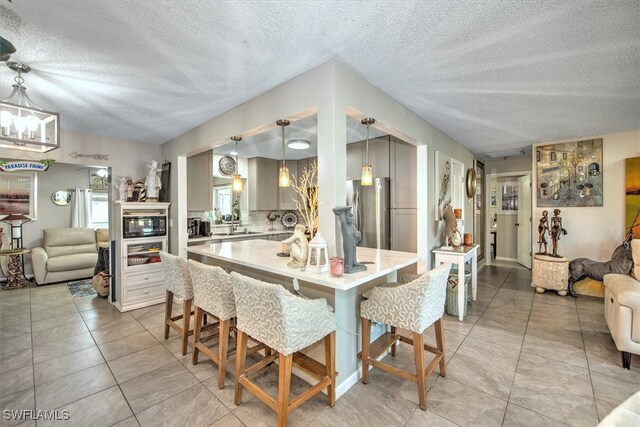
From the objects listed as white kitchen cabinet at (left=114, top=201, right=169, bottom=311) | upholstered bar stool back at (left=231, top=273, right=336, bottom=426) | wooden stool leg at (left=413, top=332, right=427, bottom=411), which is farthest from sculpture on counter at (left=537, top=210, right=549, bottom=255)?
white kitchen cabinet at (left=114, top=201, right=169, bottom=311)

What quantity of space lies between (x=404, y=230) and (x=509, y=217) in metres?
4.41

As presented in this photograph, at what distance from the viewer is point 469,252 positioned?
11.3ft

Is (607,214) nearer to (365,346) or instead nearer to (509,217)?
(509,217)

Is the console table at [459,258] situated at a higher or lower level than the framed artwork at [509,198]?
lower

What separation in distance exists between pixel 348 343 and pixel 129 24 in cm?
→ 253

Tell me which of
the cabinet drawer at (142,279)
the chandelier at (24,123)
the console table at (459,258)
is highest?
the chandelier at (24,123)

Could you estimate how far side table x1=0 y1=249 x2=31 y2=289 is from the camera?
473cm

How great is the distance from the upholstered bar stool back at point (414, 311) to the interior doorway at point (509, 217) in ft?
17.0

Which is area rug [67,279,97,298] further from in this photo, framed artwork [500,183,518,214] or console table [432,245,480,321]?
framed artwork [500,183,518,214]

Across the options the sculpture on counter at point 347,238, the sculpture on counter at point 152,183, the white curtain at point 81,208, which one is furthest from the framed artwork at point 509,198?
the white curtain at point 81,208

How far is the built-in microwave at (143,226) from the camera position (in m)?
3.65

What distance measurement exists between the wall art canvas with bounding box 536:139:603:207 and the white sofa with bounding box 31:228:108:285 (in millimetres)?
8480

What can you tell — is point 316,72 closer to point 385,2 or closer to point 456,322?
point 385,2

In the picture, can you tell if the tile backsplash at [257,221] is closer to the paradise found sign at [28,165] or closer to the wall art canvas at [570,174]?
→ the paradise found sign at [28,165]
